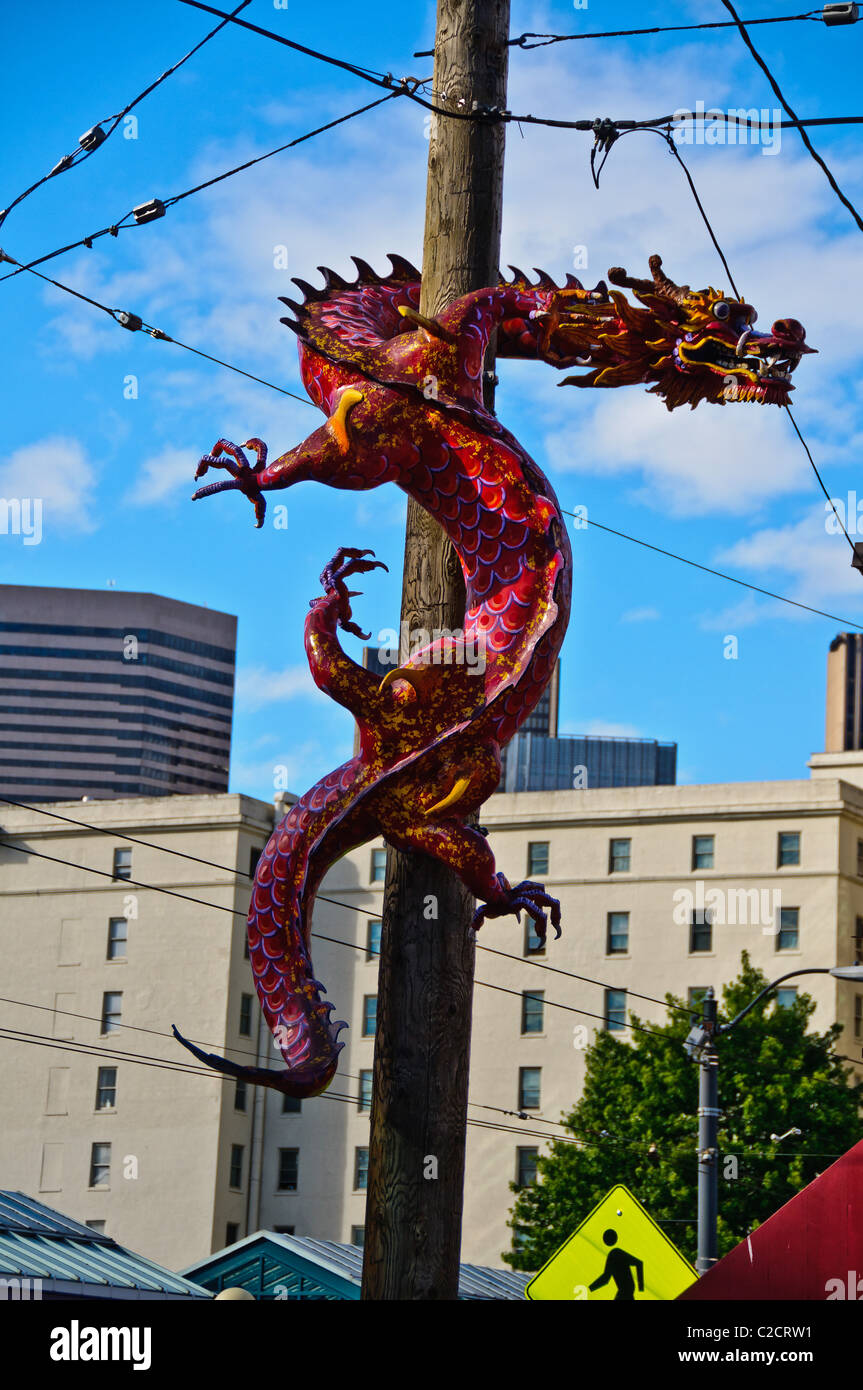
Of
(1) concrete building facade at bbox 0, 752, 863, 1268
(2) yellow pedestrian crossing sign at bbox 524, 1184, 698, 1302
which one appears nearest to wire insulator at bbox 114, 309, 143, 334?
(2) yellow pedestrian crossing sign at bbox 524, 1184, 698, 1302

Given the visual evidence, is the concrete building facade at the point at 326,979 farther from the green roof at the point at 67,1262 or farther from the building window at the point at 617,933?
the green roof at the point at 67,1262

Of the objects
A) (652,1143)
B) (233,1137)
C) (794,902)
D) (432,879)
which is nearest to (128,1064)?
(233,1137)

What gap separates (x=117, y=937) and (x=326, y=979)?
31.3 feet

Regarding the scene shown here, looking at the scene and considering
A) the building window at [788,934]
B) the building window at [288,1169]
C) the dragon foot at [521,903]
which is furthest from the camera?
the building window at [288,1169]

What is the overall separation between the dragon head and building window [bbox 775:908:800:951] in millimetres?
66049

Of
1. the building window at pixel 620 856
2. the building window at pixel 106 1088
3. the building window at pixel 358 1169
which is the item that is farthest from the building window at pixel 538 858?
the building window at pixel 106 1088

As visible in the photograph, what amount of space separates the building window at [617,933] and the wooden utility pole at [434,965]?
68.5 m

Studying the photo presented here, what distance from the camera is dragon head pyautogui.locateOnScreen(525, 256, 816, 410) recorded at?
9766 mm

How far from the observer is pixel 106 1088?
272 ft

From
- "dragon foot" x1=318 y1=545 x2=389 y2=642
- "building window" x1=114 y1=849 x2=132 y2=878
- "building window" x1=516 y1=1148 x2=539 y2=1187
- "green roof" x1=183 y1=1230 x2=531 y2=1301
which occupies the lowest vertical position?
"green roof" x1=183 y1=1230 x2=531 y2=1301

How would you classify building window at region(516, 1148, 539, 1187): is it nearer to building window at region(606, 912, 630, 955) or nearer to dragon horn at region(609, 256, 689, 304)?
building window at region(606, 912, 630, 955)

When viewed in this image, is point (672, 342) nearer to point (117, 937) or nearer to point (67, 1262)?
point (67, 1262)

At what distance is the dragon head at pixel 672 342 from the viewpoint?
9.77 meters
